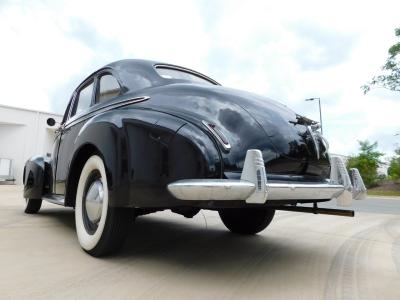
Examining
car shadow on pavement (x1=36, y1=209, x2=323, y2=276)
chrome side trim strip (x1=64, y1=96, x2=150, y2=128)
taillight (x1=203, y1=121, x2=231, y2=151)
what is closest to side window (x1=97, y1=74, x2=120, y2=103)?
chrome side trim strip (x1=64, y1=96, x2=150, y2=128)

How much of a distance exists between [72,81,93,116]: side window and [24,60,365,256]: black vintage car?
2.39ft

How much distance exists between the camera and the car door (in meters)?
3.58

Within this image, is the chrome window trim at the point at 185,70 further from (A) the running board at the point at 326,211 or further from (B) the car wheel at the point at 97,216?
(A) the running board at the point at 326,211

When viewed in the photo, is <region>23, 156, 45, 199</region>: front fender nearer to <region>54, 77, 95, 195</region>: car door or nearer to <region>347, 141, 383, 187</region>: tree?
<region>54, 77, 95, 195</region>: car door

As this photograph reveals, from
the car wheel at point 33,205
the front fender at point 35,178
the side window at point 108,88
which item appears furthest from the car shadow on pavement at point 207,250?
the side window at point 108,88

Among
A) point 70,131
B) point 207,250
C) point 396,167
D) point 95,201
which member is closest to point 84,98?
point 70,131

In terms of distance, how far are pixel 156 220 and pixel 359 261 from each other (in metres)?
2.76

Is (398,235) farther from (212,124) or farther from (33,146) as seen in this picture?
(33,146)

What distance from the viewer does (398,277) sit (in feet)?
7.68

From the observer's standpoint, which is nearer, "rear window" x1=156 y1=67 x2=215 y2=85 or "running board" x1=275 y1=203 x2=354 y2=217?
"running board" x1=275 y1=203 x2=354 y2=217

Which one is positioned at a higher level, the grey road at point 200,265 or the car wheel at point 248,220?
the car wheel at point 248,220

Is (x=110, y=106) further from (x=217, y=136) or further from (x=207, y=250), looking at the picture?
(x=207, y=250)

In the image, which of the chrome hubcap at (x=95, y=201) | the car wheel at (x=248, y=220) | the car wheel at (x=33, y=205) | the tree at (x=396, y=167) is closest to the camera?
the chrome hubcap at (x=95, y=201)

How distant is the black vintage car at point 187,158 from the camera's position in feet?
6.87
